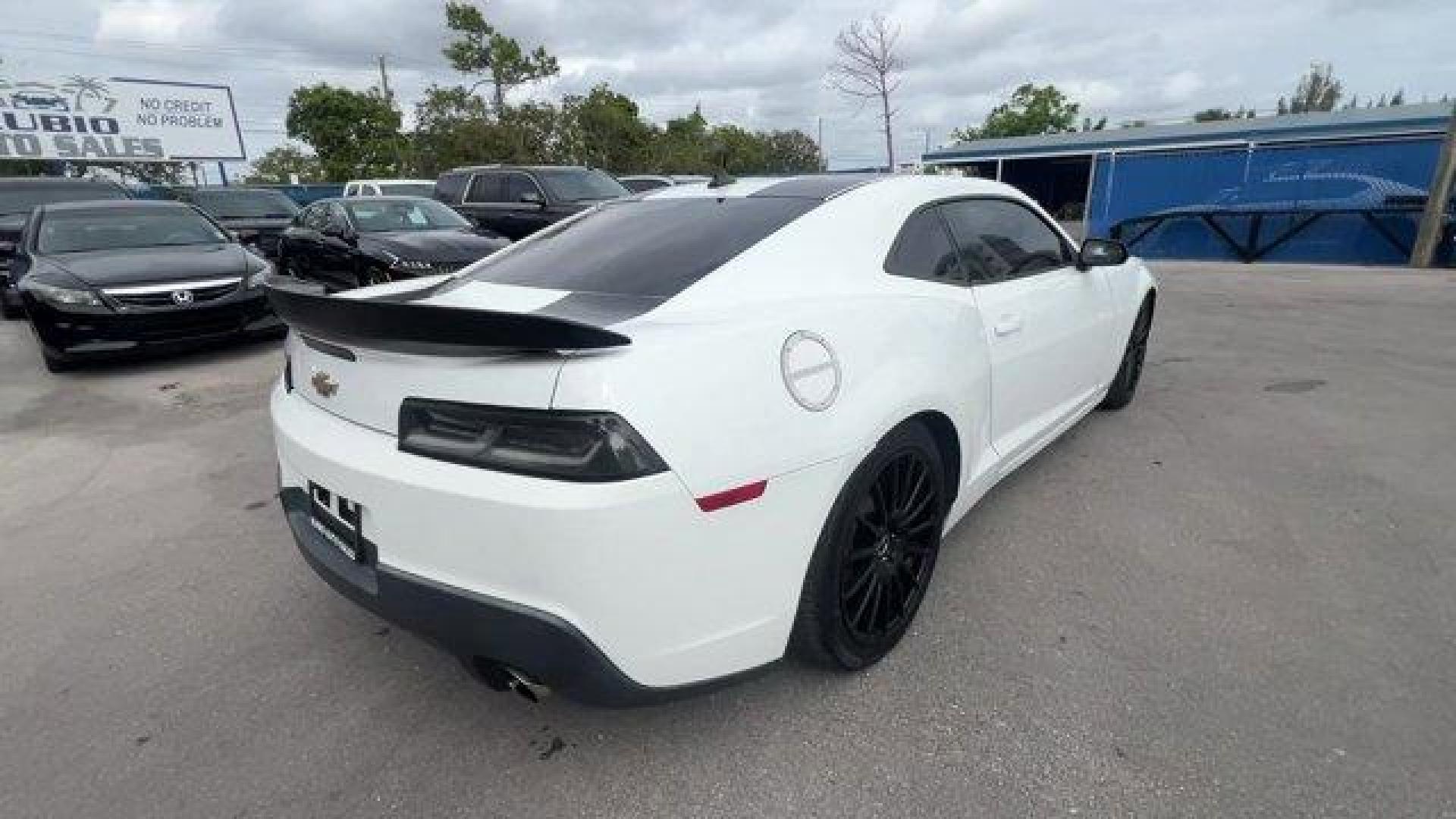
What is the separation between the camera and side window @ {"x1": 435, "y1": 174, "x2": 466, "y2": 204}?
41.8ft

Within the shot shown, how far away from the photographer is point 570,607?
5.35 feet

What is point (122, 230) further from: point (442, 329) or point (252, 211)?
point (442, 329)

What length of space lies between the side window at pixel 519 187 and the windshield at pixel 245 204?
497 cm

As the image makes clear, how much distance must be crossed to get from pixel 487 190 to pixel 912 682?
11724 mm

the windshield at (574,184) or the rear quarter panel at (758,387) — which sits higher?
the windshield at (574,184)

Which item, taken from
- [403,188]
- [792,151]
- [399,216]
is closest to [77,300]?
[399,216]

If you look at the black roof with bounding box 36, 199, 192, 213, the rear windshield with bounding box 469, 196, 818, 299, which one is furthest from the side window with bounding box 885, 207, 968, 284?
the black roof with bounding box 36, 199, 192, 213

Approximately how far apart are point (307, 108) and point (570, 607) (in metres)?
54.7

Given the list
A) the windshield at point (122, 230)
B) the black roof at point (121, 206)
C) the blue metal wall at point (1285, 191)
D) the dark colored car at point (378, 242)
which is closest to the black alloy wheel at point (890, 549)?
the dark colored car at point (378, 242)

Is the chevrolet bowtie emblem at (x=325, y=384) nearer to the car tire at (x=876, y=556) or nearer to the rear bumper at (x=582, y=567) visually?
the rear bumper at (x=582, y=567)

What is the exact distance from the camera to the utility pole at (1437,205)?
12078 mm

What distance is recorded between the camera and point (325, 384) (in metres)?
2.07

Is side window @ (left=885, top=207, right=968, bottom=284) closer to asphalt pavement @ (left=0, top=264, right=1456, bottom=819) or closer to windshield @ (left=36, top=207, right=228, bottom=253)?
asphalt pavement @ (left=0, top=264, right=1456, bottom=819)

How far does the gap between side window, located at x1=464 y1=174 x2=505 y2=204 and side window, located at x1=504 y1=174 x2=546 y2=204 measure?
127 mm
